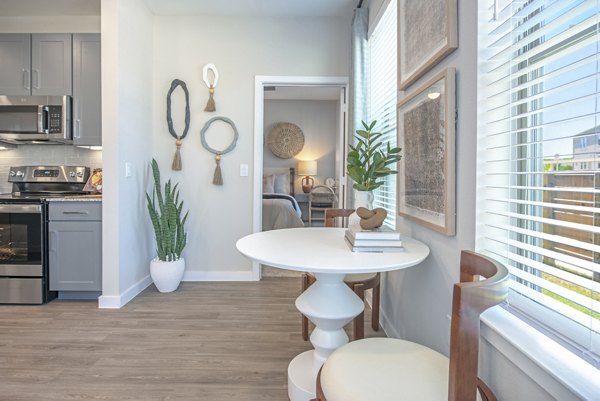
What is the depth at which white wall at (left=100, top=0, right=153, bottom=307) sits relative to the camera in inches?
107

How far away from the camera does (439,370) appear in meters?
1.02

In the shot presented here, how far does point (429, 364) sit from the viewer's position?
1.05 m

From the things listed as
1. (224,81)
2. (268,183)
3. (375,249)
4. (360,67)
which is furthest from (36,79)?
(268,183)

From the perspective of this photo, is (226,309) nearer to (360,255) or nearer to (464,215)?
(360,255)

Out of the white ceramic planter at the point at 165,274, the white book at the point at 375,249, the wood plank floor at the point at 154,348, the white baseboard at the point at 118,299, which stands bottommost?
the wood plank floor at the point at 154,348

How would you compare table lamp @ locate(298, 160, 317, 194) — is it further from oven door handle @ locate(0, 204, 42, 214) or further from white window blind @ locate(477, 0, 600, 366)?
white window blind @ locate(477, 0, 600, 366)

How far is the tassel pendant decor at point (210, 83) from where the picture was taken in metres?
3.37

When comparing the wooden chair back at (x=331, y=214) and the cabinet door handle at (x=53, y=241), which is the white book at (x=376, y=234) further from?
the cabinet door handle at (x=53, y=241)

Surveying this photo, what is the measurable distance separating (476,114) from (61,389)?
2.19 metres

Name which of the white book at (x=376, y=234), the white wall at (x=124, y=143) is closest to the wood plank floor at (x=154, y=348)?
the white wall at (x=124, y=143)

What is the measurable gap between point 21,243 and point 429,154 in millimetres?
3104

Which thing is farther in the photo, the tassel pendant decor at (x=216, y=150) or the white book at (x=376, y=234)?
the tassel pendant decor at (x=216, y=150)

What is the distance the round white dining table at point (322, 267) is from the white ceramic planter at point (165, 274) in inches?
65.3

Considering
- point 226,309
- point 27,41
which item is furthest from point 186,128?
point 226,309
